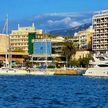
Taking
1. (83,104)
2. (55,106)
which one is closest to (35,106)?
(55,106)

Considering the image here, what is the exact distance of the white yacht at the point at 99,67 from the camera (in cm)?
16050

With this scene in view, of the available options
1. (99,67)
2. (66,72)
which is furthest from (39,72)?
(99,67)

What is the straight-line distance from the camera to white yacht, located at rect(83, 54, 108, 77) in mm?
160500

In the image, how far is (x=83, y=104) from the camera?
168 feet

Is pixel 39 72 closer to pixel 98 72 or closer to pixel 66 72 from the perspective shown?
pixel 66 72

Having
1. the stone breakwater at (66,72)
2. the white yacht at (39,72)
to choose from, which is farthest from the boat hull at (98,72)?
the stone breakwater at (66,72)

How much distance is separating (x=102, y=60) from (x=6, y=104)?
384 feet

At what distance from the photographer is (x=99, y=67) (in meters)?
163

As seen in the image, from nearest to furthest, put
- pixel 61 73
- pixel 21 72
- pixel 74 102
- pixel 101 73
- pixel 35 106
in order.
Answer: pixel 35 106, pixel 74 102, pixel 101 73, pixel 21 72, pixel 61 73

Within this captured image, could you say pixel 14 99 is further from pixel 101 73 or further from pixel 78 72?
pixel 78 72

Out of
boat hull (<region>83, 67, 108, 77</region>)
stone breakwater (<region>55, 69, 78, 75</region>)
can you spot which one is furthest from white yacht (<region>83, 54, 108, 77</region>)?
stone breakwater (<region>55, 69, 78, 75</region>)

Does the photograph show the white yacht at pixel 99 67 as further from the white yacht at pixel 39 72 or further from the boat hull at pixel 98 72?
the white yacht at pixel 39 72

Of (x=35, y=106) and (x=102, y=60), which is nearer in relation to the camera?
(x=35, y=106)

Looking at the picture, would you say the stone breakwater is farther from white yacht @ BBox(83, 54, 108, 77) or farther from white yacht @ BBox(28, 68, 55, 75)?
white yacht @ BBox(83, 54, 108, 77)
